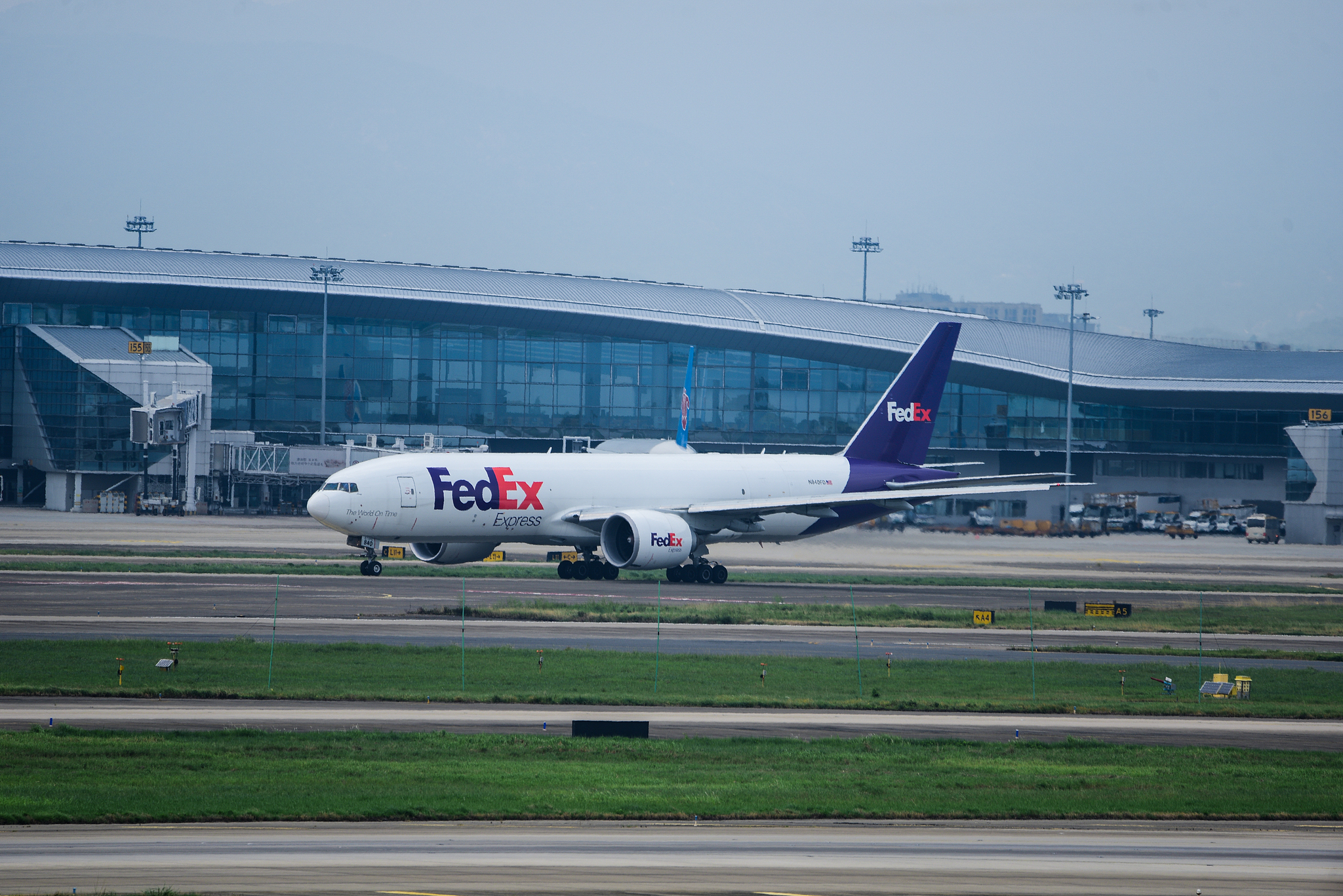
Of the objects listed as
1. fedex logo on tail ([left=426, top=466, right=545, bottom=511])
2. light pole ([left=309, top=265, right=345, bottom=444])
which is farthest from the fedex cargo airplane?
light pole ([left=309, top=265, right=345, bottom=444])

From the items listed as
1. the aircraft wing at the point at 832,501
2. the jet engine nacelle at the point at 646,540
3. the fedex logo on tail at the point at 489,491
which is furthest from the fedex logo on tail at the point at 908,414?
the fedex logo on tail at the point at 489,491

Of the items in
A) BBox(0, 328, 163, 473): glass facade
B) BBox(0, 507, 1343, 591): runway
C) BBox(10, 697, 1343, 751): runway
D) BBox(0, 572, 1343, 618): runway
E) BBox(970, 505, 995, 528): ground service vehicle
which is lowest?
BBox(10, 697, 1343, 751): runway

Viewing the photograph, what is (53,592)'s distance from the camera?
4325 cm

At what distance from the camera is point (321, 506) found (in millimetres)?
48500

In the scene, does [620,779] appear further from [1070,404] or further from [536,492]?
[1070,404]

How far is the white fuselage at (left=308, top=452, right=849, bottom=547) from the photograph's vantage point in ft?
161

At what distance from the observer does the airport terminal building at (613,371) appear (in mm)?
120375

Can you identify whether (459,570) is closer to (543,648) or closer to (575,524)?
(575,524)

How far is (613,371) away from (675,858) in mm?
109827

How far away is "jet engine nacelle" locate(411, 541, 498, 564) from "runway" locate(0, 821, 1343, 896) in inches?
1389

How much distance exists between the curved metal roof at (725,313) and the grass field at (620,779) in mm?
101716

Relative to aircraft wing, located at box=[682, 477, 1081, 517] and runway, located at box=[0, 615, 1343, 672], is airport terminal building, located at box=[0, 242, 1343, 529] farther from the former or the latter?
runway, located at box=[0, 615, 1343, 672]

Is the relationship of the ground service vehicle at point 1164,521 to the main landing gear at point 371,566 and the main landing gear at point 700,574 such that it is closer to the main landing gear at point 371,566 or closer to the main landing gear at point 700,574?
the main landing gear at point 700,574

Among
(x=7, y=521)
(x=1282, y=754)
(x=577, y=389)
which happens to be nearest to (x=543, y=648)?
(x=1282, y=754)
